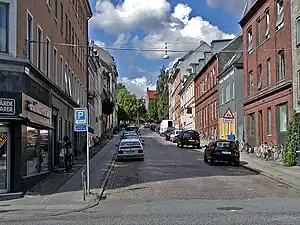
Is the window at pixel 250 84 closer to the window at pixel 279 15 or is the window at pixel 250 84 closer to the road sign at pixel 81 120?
the window at pixel 279 15

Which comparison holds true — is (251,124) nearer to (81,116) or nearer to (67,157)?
(67,157)

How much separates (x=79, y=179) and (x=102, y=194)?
4833 mm

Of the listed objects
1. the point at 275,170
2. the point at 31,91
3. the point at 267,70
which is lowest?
the point at 275,170

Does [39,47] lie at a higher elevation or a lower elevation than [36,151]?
higher

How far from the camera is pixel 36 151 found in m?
20.8

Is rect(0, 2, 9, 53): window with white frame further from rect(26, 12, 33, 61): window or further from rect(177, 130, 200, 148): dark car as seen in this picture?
rect(177, 130, 200, 148): dark car

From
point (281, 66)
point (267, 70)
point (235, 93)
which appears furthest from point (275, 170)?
point (235, 93)

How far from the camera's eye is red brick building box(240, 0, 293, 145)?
98.8 ft

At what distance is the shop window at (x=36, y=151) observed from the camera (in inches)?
741

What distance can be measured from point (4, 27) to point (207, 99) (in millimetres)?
47579

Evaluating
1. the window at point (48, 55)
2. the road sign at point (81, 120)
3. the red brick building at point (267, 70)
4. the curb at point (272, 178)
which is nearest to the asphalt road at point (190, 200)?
the curb at point (272, 178)

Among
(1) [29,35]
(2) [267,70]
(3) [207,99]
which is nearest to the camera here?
(1) [29,35]

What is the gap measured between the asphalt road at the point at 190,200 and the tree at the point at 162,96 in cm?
9721

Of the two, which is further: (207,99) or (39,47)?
(207,99)
